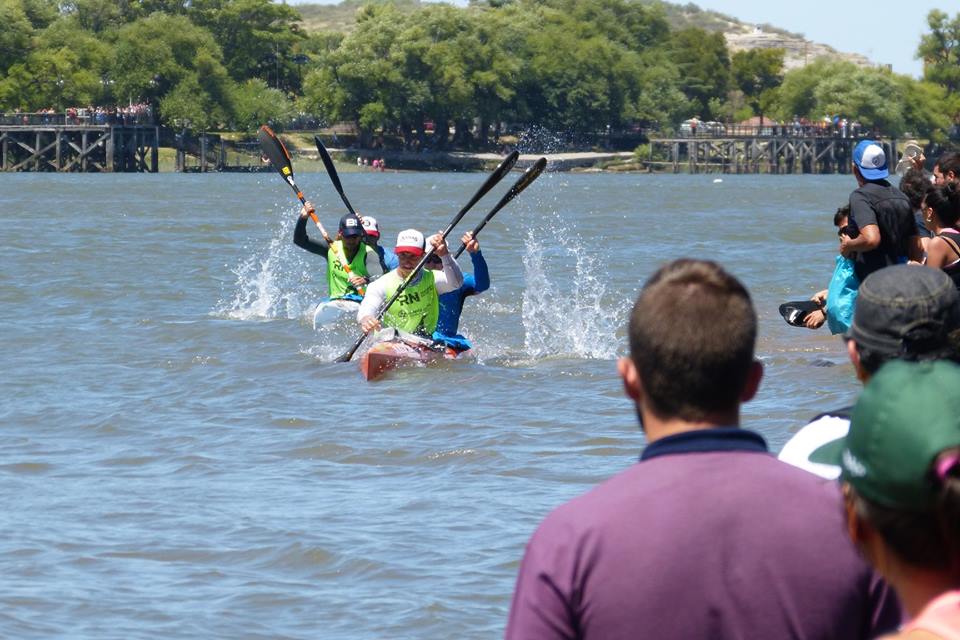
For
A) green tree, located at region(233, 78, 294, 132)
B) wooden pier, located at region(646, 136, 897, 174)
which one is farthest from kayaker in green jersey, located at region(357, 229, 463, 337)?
wooden pier, located at region(646, 136, 897, 174)

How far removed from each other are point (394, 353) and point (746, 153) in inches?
4164

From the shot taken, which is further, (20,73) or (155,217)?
(20,73)

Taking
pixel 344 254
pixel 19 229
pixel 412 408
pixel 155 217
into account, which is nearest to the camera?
pixel 412 408

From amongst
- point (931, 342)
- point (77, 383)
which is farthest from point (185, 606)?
point (77, 383)

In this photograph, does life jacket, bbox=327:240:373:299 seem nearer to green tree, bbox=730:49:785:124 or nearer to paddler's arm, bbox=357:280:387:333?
paddler's arm, bbox=357:280:387:333

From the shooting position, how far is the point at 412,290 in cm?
1288

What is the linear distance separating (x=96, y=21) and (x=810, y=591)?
394ft

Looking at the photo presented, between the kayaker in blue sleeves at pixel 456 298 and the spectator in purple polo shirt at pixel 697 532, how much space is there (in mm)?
9520

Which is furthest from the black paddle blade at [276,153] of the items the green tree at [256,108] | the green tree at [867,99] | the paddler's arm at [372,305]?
the green tree at [867,99]

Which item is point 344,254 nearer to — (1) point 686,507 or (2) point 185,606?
(2) point 185,606

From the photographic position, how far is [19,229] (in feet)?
124

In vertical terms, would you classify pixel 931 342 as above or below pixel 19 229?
above

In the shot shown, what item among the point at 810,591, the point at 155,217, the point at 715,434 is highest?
the point at 715,434

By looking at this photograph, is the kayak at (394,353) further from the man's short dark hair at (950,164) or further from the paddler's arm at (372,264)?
the man's short dark hair at (950,164)
